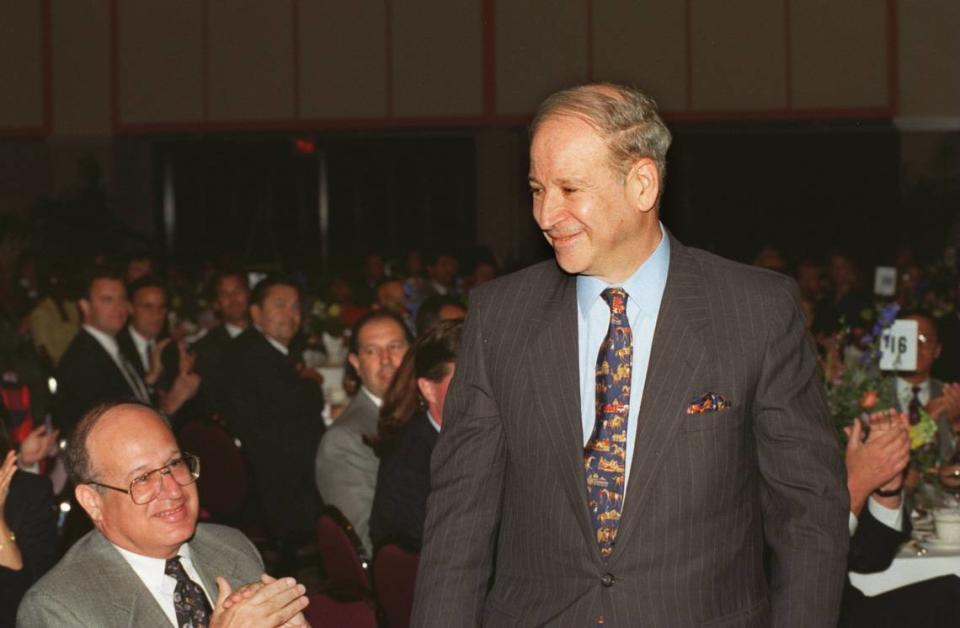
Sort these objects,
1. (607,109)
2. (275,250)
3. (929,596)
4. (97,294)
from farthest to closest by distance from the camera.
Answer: (275,250) < (97,294) < (929,596) < (607,109)

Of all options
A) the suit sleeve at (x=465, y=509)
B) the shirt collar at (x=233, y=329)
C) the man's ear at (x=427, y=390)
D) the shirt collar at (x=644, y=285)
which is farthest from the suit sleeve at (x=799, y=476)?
the shirt collar at (x=233, y=329)

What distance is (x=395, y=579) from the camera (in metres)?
3.29

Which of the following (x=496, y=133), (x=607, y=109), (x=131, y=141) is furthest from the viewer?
(x=131, y=141)

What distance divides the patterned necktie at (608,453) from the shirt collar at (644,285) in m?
0.09

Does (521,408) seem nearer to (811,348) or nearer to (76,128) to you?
(811,348)

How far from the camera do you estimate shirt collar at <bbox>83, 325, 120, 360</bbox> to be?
660cm

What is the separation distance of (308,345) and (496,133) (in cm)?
595

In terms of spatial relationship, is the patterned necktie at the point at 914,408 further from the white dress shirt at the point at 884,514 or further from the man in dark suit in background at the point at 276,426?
the man in dark suit in background at the point at 276,426

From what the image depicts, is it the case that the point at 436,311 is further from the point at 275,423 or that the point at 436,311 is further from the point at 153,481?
the point at 153,481

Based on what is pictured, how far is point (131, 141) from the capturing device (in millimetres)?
15484

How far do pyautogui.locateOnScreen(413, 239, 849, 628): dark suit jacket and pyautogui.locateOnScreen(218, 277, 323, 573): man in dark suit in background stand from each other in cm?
362

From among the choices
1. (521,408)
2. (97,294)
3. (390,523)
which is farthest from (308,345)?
(521,408)

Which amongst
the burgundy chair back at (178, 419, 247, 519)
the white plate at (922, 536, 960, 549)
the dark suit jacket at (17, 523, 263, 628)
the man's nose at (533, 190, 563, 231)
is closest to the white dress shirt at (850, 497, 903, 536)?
the white plate at (922, 536, 960, 549)

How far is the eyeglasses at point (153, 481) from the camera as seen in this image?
254 centimetres
